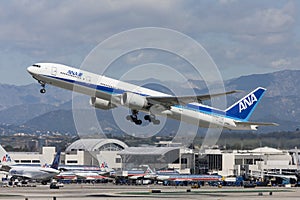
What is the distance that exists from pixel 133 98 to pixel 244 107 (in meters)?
24.3

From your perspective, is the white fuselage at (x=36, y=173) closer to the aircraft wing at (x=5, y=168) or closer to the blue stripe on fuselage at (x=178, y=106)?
the aircraft wing at (x=5, y=168)

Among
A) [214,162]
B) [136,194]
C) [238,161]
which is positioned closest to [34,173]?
[136,194]

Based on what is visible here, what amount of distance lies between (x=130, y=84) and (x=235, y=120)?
20.5 metres

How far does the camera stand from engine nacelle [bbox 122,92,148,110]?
86000 millimetres

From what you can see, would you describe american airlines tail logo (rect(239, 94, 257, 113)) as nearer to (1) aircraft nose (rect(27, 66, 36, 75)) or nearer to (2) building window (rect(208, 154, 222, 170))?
(1) aircraft nose (rect(27, 66, 36, 75))

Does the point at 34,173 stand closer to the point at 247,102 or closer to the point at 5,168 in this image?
the point at 5,168

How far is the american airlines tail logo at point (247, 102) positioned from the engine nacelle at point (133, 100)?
21.6m

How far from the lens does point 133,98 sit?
283 ft

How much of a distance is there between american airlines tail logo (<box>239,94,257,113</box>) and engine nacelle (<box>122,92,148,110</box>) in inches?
849

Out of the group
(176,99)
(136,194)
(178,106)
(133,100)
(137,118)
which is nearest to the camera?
(133,100)

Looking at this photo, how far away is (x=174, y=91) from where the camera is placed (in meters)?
106

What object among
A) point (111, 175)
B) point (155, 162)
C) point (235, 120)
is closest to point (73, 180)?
point (111, 175)

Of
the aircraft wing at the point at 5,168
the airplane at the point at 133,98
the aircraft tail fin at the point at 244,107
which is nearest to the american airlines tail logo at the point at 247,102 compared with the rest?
the aircraft tail fin at the point at 244,107

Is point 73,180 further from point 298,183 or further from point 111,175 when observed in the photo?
point 298,183
